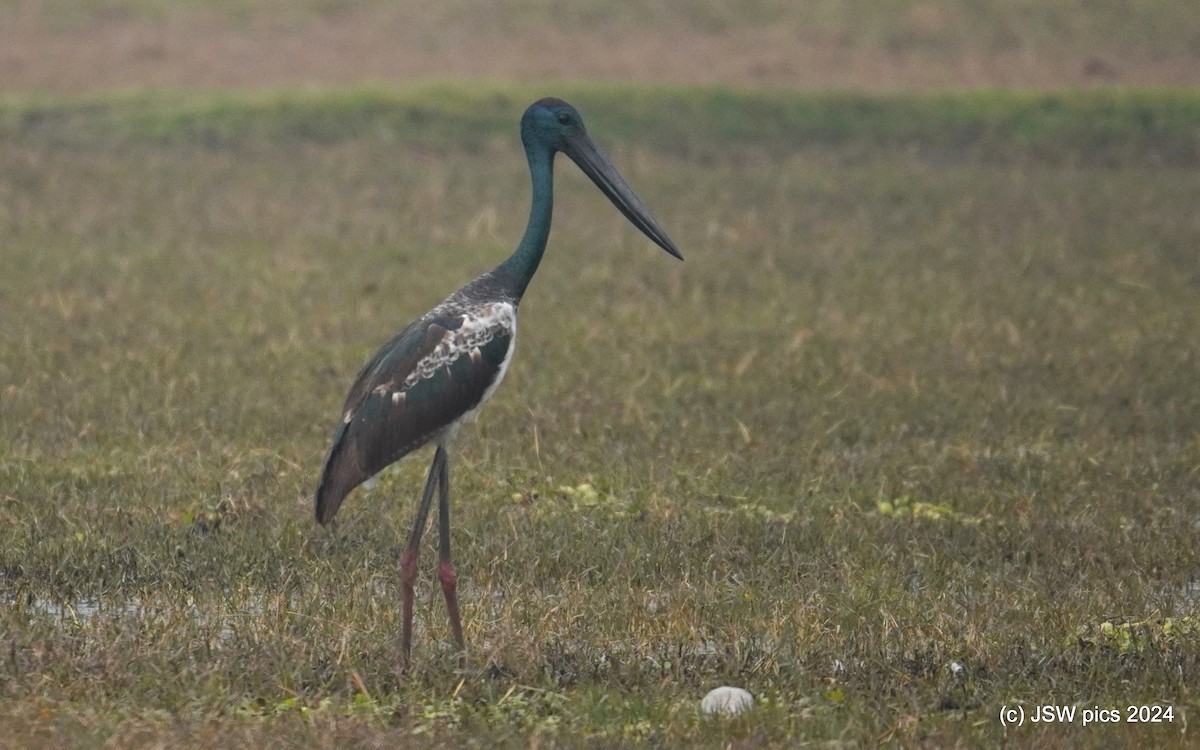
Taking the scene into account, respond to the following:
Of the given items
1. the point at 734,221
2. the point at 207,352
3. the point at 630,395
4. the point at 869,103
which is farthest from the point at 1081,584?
the point at 869,103

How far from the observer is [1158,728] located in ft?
15.7

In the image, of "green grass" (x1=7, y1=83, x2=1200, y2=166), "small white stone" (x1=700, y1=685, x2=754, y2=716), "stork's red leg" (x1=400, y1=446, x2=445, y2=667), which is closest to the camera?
"small white stone" (x1=700, y1=685, x2=754, y2=716)

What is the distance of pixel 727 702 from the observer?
4848 mm

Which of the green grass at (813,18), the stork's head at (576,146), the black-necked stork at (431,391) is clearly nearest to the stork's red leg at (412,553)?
the black-necked stork at (431,391)

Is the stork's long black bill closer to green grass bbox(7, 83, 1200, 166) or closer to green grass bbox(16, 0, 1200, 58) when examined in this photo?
green grass bbox(7, 83, 1200, 166)

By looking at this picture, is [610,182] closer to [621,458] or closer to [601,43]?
[621,458]

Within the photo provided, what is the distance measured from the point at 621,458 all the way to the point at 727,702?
3.03 metres

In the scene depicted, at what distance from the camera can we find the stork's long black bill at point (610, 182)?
6137mm

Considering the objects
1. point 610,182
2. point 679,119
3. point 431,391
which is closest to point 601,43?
point 679,119

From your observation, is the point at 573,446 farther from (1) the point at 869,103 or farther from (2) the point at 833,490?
(1) the point at 869,103

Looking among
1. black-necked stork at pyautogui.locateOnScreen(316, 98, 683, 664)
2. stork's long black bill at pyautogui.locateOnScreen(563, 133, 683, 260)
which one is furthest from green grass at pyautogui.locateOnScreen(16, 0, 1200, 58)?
black-necked stork at pyautogui.locateOnScreen(316, 98, 683, 664)

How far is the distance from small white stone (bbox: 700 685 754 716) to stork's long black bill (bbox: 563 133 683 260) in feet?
5.50

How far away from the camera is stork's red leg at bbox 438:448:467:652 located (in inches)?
212

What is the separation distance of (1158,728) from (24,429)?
4.89 metres
